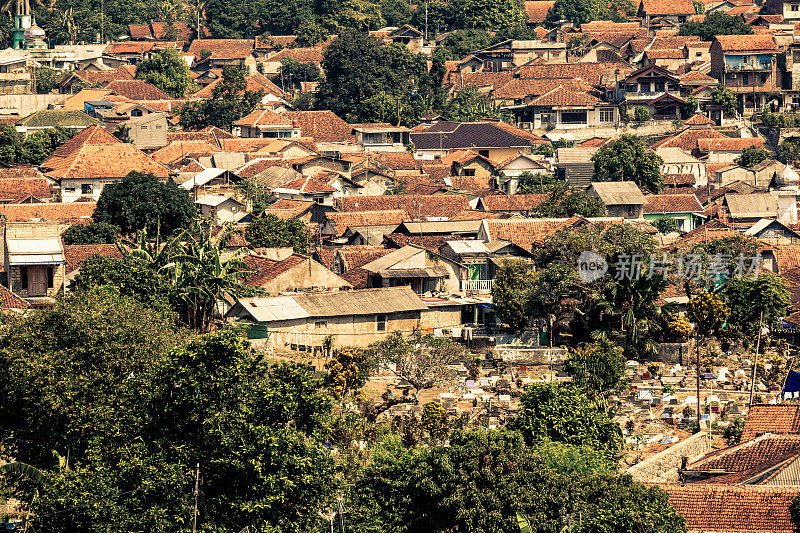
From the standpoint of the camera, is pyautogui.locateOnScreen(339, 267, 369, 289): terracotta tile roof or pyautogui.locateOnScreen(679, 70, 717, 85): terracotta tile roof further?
pyautogui.locateOnScreen(679, 70, 717, 85): terracotta tile roof

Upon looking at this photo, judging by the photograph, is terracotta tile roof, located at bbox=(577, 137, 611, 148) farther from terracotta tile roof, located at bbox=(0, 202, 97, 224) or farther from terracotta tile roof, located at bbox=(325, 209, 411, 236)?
terracotta tile roof, located at bbox=(0, 202, 97, 224)

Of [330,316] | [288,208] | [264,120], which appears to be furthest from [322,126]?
Answer: [330,316]

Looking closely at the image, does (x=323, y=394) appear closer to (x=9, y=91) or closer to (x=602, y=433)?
(x=602, y=433)

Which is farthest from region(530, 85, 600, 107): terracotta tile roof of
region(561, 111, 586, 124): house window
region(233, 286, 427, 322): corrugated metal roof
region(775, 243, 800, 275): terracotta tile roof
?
region(233, 286, 427, 322): corrugated metal roof

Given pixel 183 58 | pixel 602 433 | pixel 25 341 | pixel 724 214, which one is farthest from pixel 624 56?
pixel 25 341

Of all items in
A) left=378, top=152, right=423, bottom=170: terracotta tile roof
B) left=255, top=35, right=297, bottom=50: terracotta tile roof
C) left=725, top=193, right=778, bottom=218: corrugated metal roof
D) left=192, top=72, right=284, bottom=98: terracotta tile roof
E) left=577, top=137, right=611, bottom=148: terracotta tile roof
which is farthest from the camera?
left=255, top=35, right=297, bottom=50: terracotta tile roof

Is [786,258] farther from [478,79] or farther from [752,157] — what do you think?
[478,79]
